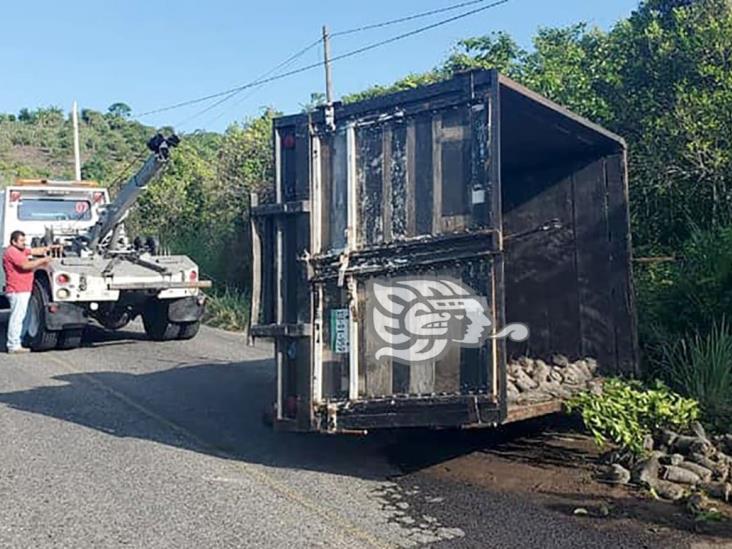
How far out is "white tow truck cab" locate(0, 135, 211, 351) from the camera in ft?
37.0

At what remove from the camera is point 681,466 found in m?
5.35

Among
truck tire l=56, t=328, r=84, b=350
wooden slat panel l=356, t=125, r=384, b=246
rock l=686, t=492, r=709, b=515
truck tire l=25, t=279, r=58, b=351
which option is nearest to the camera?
rock l=686, t=492, r=709, b=515

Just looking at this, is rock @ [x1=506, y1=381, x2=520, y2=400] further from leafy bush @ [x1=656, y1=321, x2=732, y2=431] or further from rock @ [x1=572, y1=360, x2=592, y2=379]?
leafy bush @ [x1=656, y1=321, x2=732, y2=431]

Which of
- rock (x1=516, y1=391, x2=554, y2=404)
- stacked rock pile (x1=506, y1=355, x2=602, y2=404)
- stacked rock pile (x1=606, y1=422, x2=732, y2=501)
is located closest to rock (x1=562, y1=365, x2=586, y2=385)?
stacked rock pile (x1=506, y1=355, x2=602, y2=404)

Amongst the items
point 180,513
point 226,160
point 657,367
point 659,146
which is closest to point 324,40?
point 226,160

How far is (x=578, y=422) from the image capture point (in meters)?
6.64

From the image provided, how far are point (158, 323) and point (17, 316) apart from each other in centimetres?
200

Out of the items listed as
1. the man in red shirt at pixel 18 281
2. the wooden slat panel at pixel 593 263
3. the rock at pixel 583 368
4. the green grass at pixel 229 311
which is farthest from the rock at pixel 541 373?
the green grass at pixel 229 311

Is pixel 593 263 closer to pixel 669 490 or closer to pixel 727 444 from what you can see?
pixel 727 444

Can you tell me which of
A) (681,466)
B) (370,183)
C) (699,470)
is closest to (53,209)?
(370,183)

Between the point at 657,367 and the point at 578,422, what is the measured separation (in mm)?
753

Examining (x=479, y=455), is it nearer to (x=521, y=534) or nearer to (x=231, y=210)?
(x=521, y=534)

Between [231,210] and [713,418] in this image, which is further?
[231,210]

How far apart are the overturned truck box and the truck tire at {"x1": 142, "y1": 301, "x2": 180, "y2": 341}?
7014 mm
